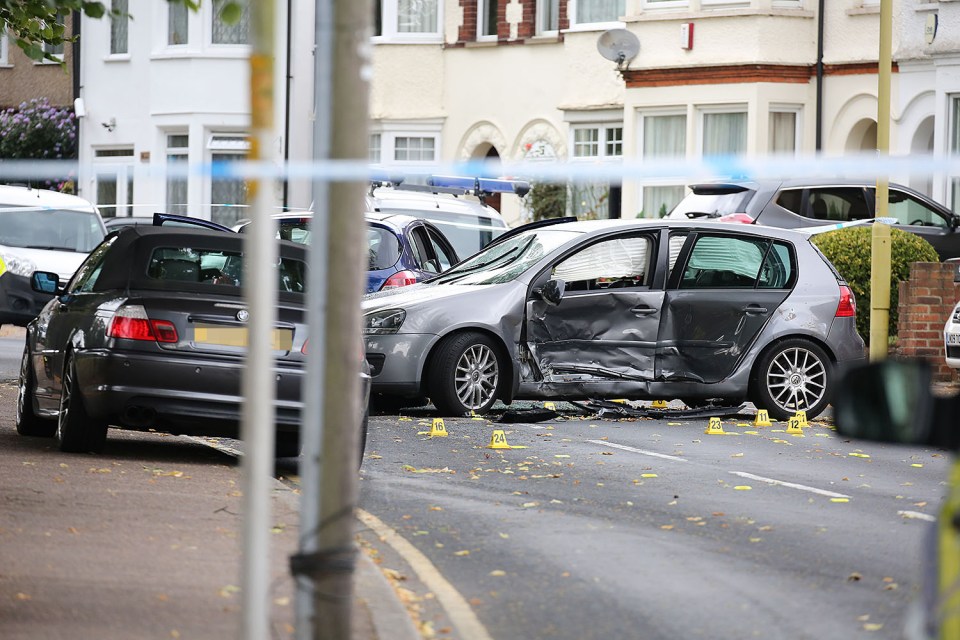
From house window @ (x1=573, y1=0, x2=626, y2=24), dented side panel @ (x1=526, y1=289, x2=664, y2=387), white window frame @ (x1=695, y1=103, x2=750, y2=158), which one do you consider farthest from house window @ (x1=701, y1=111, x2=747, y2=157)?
dented side panel @ (x1=526, y1=289, x2=664, y2=387)

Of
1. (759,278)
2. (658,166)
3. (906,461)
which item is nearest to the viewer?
(658,166)

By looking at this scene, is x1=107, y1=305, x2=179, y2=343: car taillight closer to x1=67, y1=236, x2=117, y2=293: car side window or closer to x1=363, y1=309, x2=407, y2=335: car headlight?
x1=67, y1=236, x2=117, y2=293: car side window

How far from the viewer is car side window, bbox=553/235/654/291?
15.0 m

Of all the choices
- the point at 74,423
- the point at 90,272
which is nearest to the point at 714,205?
the point at 90,272

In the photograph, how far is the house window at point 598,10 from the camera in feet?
111

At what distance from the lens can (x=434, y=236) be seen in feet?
63.3

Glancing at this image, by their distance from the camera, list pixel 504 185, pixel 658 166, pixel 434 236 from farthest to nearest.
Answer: pixel 504 185 < pixel 434 236 < pixel 658 166

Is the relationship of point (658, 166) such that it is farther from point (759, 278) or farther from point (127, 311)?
point (759, 278)

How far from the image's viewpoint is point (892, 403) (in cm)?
400

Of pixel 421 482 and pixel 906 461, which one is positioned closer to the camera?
pixel 421 482

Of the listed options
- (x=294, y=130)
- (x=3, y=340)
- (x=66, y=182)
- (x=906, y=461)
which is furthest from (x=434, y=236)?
(x=66, y=182)

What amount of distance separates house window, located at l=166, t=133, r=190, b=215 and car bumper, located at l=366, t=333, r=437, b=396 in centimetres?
2434

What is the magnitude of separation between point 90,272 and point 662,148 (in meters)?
21.4

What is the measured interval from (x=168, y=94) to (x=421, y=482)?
28135 millimetres
